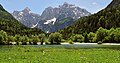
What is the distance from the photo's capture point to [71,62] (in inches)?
1567

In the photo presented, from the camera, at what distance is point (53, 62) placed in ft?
131

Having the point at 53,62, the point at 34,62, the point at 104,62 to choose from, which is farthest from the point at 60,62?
the point at 104,62

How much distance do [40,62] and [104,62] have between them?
914 centimetres

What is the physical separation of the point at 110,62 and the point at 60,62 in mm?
7175

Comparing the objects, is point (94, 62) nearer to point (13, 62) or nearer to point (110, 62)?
point (110, 62)

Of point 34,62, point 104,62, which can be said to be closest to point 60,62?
point 34,62

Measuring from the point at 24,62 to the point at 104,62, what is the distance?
11.5 m

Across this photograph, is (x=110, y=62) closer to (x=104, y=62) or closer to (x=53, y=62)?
(x=104, y=62)

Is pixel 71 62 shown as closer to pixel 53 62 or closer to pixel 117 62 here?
pixel 53 62

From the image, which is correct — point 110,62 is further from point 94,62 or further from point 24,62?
point 24,62

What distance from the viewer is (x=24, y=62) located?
130 ft

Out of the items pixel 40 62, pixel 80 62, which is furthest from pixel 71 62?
pixel 40 62

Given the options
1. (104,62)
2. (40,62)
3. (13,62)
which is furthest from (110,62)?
(13,62)

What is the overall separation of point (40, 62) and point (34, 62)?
2.83ft
